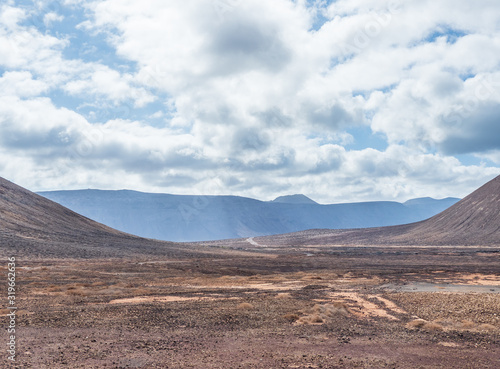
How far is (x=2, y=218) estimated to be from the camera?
88.5 metres

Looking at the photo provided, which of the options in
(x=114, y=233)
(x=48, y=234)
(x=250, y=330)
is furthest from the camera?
(x=114, y=233)

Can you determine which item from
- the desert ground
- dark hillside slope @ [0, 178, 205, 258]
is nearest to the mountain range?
dark hillside slope @ [0, 178, 205, 258]

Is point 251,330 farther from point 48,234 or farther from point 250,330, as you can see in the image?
point 48,234

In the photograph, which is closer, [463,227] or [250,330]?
[250,330]

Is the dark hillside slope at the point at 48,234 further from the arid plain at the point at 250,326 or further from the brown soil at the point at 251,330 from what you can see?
the brown soil at the point at 251,330

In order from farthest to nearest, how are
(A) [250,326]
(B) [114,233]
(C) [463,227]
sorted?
1. (C) [463,227]
2. (B) [114,233]
3. (A) [250,326]

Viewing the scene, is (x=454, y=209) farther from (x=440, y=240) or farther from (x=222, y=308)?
(x=222, y=308)

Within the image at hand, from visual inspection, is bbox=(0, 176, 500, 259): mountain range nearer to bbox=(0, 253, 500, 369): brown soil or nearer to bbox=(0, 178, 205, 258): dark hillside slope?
bbox=(0, 178, 205, 258): dark hillside slope

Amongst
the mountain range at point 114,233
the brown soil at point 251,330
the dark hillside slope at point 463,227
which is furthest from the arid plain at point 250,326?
the dark hillside slope at point 463,227

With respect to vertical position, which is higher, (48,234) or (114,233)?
(48,234)

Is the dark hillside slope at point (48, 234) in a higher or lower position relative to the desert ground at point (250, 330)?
higher

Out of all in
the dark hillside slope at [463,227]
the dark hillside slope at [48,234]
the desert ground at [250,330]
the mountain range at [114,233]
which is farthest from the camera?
the dark hillside slope at [463,227]

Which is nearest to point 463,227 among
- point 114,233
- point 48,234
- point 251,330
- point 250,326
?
point 114,233

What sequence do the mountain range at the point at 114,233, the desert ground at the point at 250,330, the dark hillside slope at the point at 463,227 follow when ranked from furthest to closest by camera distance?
the dark hillside slope at the point at 463,227 < the mountain range at the point at 114,233 < the desert ground at the point at 250,330
